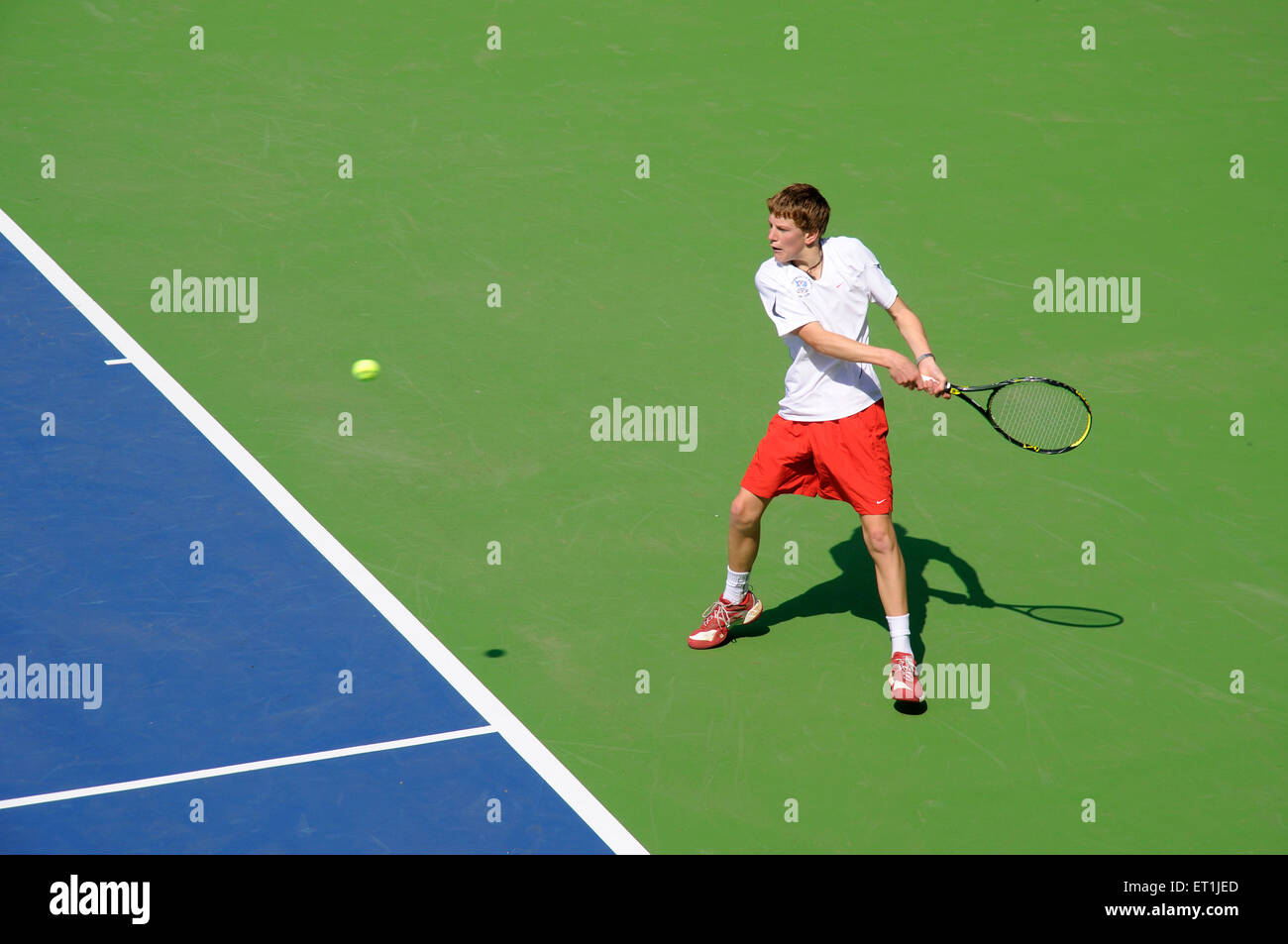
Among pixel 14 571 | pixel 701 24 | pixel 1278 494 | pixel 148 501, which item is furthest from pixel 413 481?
pixel 701 24

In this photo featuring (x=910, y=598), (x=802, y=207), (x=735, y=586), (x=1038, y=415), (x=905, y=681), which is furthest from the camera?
(x=910, y=598)

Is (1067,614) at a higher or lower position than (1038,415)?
lower

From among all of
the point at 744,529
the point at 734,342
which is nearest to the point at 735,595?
the point at 744,529

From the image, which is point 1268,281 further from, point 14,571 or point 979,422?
point 14,571

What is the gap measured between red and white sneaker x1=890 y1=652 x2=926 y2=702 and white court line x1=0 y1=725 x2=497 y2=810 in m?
1.95

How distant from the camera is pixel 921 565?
8.41 metres

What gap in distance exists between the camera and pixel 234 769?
676 cm

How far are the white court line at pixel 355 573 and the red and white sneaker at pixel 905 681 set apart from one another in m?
1.57

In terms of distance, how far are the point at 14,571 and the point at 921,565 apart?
16.9 feet

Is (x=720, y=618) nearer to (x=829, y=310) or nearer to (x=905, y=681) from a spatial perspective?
(x=905, y=681)

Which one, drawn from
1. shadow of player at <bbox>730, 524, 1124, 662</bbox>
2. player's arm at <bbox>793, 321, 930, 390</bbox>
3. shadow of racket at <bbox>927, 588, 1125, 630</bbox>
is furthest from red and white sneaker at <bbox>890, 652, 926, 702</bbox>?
player's arm at <bbox>793, 321, 930, 390</bbox>

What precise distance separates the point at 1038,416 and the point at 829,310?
1.26m

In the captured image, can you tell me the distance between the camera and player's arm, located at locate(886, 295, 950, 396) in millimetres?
6797

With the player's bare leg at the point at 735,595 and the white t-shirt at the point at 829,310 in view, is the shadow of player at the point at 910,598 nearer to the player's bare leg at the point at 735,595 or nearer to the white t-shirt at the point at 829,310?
the player's bare leg at the point at 735,595
